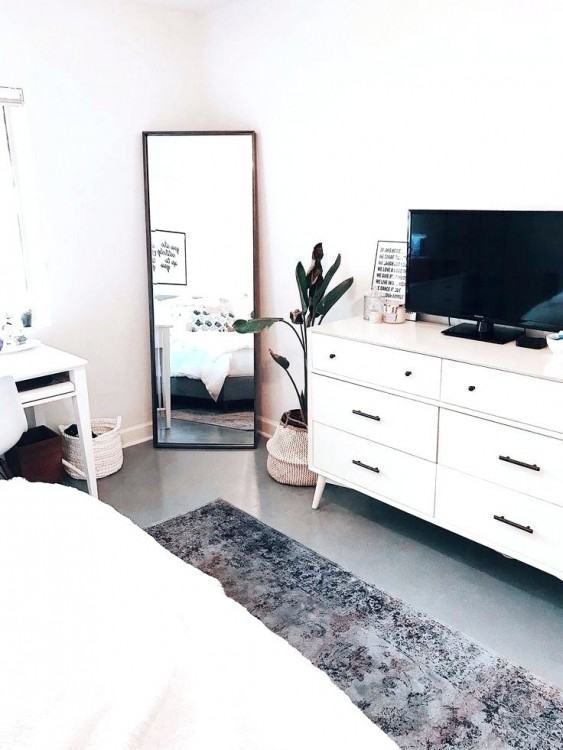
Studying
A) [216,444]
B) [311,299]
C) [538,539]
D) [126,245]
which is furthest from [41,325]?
[538,539]

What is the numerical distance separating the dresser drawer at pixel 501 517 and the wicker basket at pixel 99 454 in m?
1.78

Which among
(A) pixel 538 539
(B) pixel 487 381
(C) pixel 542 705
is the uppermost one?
(B) pixel 487 381

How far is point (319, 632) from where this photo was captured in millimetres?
2117

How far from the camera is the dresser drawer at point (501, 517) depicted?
6.80 ft

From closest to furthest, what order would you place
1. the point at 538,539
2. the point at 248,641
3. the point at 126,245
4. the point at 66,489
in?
the point at 248,641
the point at 66,489
the point at 538,539
the point at 126,245

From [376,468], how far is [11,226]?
7.28ft

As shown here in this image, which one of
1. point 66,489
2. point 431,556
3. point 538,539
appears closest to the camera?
point 66,489

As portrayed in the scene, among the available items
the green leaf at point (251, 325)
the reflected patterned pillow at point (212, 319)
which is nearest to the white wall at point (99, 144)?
the reflected patterned pillow at point (212, 319)

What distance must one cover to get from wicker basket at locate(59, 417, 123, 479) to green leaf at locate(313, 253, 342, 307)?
130cm

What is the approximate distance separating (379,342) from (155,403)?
69.8 inches

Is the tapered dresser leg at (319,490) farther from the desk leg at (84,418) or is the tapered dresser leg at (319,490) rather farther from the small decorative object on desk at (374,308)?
the desk leg at (84,418)

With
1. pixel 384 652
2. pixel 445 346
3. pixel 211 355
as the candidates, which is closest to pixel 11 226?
pixel 211 355

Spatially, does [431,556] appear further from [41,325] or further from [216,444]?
[41,325]

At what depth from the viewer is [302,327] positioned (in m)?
3.24
